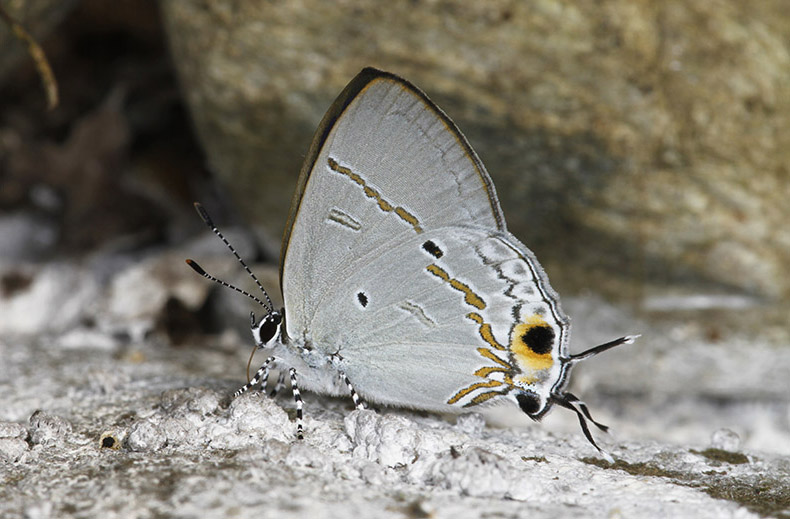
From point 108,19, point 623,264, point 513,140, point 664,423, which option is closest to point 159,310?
point 108,19

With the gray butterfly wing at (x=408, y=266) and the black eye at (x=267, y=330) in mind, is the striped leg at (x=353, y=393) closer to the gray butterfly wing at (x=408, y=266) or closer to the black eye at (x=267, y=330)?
the gray butterfly wing at (x=408, y=266)

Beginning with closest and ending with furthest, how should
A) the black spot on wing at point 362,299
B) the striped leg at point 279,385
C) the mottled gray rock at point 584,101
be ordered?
1. the black spot on wing at point 362,299
2. the striped leg at point 279,385
3. the mottled gray rock at point 584,101

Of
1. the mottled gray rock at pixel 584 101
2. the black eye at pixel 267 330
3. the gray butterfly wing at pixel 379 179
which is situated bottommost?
the black eye at pixel 267 330

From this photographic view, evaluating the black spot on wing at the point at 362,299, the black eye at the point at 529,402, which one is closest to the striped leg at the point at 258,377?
the black spot on wing at the point at 362,299

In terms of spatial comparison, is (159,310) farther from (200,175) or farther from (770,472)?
(770,472)

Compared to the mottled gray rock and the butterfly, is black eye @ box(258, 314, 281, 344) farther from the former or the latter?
the mottled gray rock

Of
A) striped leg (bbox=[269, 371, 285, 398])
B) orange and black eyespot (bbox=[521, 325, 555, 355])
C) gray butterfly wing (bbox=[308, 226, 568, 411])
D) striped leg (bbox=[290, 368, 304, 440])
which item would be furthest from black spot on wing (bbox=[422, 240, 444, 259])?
striped leg (bbox=[269, 371, 285, 398])

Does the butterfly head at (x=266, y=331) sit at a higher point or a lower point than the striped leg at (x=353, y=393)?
higher
